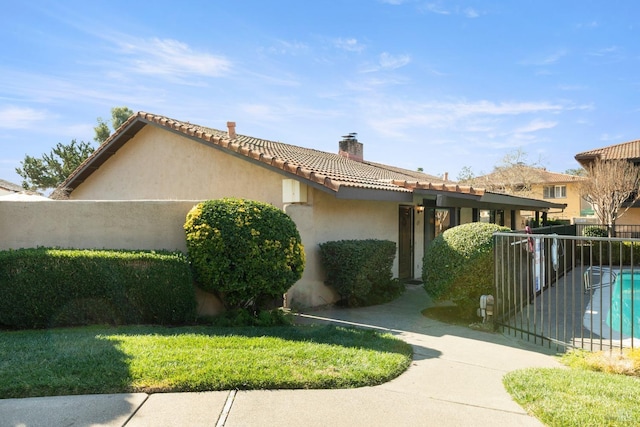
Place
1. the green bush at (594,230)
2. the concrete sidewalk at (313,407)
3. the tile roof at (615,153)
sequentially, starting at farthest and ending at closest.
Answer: the tile roof at (615,153) < the green bush at (594,230) < the concrete sidewalk at (313,407)

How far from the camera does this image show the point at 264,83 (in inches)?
603

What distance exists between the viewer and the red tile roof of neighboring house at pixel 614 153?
99.7 ft

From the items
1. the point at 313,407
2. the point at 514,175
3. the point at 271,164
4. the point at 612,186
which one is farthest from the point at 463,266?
the point at 514,175

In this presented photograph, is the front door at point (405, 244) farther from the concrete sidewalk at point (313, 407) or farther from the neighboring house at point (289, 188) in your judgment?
the concrete sidewalk at point (313, 407)

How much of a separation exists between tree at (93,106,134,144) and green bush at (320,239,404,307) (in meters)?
40.4

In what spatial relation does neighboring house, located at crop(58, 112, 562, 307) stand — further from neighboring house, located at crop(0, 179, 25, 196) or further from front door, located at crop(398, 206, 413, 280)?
neighboring house, located at crop(0, 179, 25, 196)

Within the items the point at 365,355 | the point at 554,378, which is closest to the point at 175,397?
the point at 365,355

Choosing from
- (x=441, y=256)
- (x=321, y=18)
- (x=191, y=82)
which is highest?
(x=321, y=18)

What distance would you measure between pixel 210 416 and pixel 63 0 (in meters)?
10.4

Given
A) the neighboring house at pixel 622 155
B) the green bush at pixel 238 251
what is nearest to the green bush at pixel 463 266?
the green bush at pixel 238 251

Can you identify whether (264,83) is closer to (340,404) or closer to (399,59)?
(399,59)

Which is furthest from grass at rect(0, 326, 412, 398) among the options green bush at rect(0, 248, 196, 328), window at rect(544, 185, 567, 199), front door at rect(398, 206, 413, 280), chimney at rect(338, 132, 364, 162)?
A: window at rect(544, 185, 567, 199)

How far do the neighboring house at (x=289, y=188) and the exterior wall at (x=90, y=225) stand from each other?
2.79m

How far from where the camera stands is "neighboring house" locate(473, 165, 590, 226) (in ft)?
129
